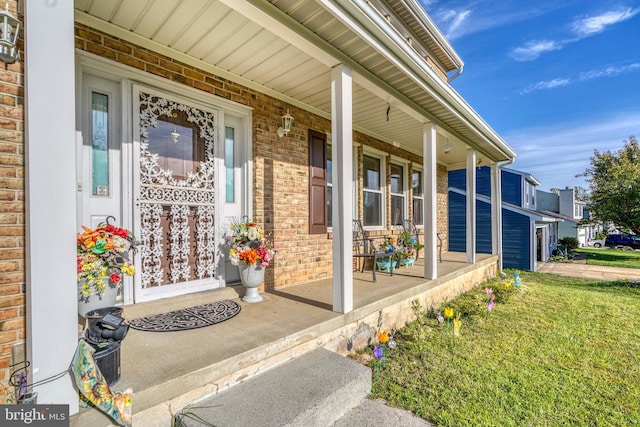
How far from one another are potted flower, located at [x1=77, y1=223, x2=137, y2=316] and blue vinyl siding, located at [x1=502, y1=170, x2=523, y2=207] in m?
16.6

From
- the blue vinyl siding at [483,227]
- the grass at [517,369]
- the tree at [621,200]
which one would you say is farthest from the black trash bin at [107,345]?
the tree at [621,200]

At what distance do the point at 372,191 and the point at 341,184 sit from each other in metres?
3.21

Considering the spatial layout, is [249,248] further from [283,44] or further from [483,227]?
[483,227]

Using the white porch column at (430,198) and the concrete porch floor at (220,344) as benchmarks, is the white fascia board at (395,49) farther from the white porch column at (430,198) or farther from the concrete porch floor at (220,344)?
the concrete porch floor at (220,344)

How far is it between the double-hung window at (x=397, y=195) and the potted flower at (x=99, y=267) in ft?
17.4

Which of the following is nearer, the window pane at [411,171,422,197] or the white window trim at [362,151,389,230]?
the white window trim at [362,151,389,230]

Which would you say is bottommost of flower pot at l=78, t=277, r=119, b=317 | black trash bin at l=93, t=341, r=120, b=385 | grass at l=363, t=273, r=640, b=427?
grass at l=363, t=273, r=640, b=427

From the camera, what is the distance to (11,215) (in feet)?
5.16

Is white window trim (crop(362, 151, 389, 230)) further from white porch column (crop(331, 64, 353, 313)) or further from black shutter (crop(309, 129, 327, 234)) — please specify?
white porch column (crop(331, 64, 353, 313))

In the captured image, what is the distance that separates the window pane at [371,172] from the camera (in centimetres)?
577

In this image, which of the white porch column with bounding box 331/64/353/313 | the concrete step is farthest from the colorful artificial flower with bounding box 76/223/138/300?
the white porch column with bounding box 331/64/353/313

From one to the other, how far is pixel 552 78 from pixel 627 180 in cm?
499

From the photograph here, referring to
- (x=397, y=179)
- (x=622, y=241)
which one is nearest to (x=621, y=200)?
(x=397, y=179)

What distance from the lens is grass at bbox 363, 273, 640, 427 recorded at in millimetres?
2170
